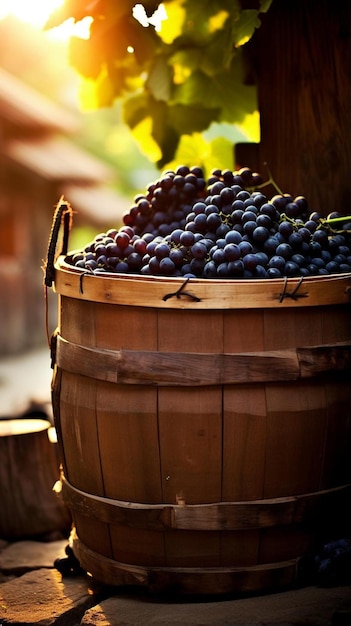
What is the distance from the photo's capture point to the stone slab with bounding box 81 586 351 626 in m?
2.30

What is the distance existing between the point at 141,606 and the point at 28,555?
934 mm

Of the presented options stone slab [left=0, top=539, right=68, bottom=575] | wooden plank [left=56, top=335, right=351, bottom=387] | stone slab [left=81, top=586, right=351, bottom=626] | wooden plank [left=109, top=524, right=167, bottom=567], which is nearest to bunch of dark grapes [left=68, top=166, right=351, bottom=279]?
wooden plank [left=56, top=335, right=351, bottom=387]

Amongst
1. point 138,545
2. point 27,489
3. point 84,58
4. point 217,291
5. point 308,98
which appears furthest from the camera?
point 84,58

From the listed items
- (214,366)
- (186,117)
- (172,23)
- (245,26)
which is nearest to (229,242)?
(214,366)

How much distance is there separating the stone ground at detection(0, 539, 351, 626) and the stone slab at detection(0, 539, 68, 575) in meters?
0.17

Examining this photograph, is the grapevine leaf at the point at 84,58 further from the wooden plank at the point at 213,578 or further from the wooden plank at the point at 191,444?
the wooden plank at the point at 213,578

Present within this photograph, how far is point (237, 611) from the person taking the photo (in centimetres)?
238

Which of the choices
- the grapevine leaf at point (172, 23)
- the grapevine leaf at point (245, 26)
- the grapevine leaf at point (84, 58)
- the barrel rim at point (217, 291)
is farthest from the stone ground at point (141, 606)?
the grapevine leaf at point (172, 23)

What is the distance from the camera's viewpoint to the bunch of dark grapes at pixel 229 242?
8.14ft

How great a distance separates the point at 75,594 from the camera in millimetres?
2719

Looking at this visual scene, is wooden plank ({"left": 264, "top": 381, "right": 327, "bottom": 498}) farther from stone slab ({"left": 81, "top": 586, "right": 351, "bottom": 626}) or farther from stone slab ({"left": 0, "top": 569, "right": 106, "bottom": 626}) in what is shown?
stone slab ({"left": 0, "top": 569, "right": 106, "bottom": 626})

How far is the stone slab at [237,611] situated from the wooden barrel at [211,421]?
6 cm

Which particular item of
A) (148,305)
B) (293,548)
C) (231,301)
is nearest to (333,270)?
(231,301)

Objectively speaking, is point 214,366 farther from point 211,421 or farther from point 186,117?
point 186,117
